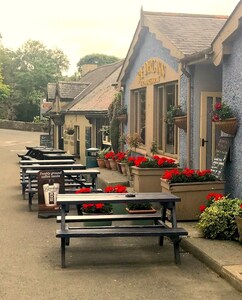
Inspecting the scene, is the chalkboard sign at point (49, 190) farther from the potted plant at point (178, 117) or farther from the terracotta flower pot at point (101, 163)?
the terracotta flower pot at point (101, 163)

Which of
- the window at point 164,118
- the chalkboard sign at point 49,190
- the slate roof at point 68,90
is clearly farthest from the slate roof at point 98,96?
the chalkboard sign at point 49,190

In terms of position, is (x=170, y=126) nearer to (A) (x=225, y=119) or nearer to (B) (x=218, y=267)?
(A) (x=225, y=119)

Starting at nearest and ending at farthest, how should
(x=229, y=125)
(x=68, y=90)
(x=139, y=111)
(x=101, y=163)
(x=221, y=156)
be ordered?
(x=229, y=125)
(x=221, y=156)
(x=139, y=111)
(x=101, y=163)
(x=68, y=90)

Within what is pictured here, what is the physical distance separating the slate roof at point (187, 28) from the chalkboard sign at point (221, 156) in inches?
82.3

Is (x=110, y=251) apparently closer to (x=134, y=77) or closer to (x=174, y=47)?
(x=174, y=47)

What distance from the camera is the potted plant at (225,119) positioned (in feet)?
25.9

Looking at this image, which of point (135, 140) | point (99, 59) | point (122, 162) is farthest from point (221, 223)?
point (99, 59)

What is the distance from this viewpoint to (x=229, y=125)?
791 centimetres

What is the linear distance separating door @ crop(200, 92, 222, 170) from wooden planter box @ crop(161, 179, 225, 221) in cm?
146

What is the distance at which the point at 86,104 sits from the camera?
23.5 m

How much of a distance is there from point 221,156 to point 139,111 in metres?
5.86

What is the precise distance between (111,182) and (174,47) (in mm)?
3647

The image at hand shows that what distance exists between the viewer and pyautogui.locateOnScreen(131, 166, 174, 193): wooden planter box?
1013 cm

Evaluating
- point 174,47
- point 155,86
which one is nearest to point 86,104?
point 155,86
